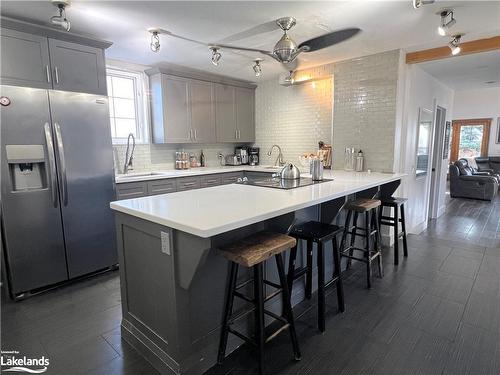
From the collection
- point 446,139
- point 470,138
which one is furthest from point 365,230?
point 470,138

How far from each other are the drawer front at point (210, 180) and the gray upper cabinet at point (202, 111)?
65 centimetres

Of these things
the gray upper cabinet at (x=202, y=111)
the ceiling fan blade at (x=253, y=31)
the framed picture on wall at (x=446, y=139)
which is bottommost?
the framed picture on wall at (x=446, y=139)

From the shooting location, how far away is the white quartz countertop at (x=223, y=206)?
55.5 inches

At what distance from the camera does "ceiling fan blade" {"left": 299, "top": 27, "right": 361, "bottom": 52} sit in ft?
9.24

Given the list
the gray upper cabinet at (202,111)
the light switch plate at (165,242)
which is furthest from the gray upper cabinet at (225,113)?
the light switch plate at (165,242)

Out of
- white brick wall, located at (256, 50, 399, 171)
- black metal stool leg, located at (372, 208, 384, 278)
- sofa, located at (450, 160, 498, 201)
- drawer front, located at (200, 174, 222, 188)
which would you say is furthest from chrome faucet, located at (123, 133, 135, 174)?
sofa, located at (450, 160, 498, 201)

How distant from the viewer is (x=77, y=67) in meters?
2.74

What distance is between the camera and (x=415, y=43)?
3.21 meters

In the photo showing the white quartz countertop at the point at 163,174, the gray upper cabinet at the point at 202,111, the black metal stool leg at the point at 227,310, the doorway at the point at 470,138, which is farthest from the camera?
the doorway at the point at 470,138

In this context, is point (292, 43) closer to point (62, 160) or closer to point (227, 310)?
point (227, 310)

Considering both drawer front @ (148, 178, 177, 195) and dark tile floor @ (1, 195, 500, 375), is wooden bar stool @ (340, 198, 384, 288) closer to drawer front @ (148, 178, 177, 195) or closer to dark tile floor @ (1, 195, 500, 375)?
dark tile floor @ (1, 195, 500, 375)

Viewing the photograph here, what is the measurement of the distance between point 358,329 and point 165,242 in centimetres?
152

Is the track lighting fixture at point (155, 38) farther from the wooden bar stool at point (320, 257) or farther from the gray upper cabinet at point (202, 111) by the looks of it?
the wooden bar stool at point (320, 257)

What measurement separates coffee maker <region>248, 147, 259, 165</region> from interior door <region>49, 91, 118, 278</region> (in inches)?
107
